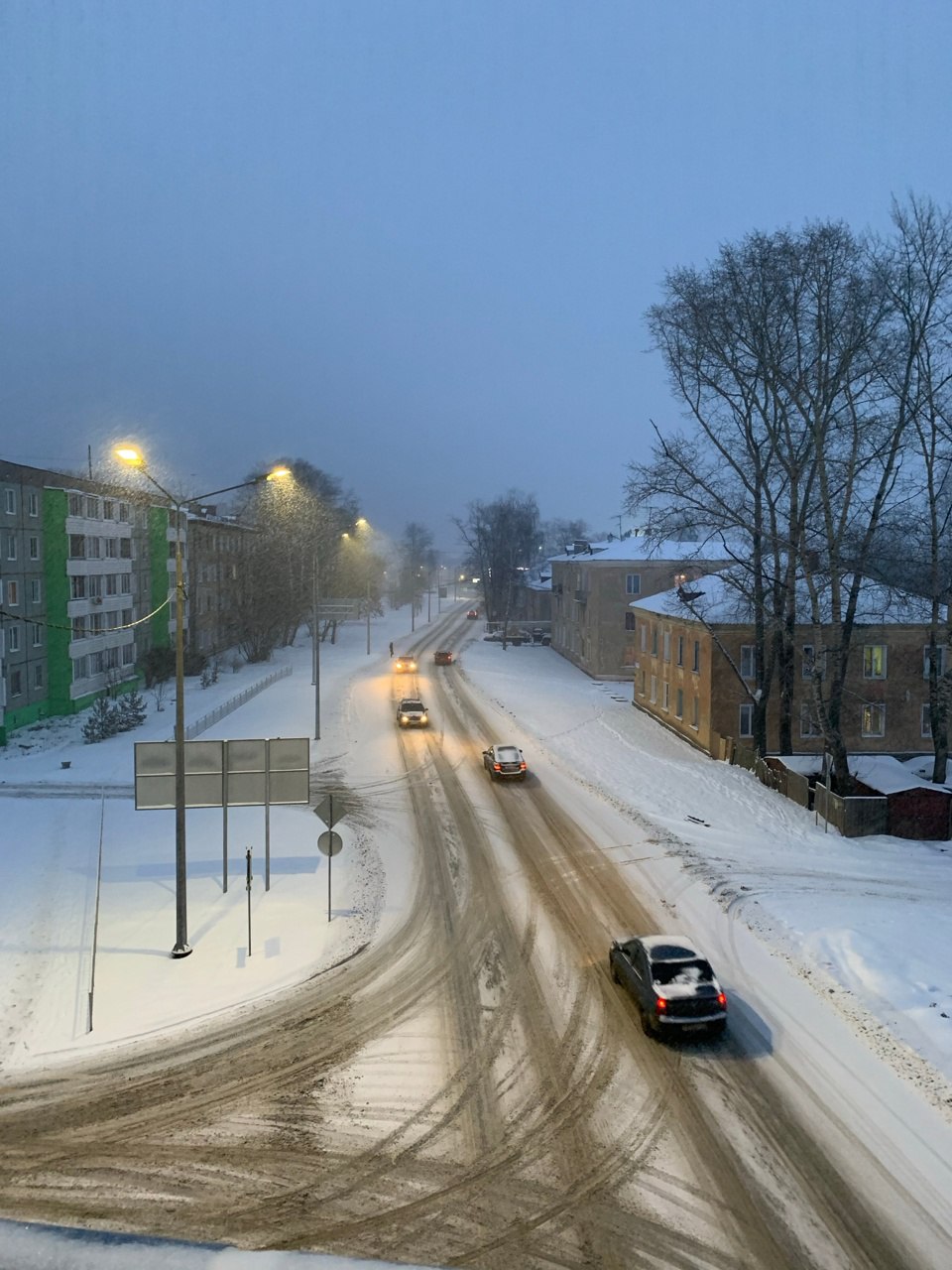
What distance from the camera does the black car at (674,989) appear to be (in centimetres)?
1306

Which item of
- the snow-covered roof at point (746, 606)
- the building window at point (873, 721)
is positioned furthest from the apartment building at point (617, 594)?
the building window at point (873, 721)

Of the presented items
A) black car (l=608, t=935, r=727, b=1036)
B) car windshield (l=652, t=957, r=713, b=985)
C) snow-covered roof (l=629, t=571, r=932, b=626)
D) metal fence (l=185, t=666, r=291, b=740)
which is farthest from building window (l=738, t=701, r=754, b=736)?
car windshield (l=652, t=957, r=713, b=985)

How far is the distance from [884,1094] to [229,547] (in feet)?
211

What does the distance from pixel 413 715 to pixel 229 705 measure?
9229 mm

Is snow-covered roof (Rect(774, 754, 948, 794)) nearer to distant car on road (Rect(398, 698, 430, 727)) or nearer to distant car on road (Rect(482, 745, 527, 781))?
distant car on road (Rect(482, 745, 527, 781))

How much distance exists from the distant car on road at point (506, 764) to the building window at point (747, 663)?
11.1m

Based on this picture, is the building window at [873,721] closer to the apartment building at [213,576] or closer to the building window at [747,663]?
the building window at [747,663]

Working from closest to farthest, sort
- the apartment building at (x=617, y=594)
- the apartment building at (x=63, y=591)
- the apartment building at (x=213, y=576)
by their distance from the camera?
1. the apartment building at (x=63, y=591)
2. the apartment building at (x=617, y=594)
3. the apartment building at (x=213, y=576)

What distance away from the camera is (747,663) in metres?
36.6

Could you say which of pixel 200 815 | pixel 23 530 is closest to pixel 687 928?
pixel 200 815

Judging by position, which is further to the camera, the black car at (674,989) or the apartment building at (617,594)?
the apartment building at (617,594)

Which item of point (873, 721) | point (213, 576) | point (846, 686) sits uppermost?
point (213, 576)

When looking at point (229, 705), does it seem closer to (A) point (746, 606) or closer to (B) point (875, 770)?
(A) point (746, 606)

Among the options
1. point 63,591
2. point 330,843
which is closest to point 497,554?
point 63,591
